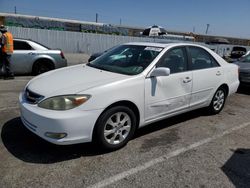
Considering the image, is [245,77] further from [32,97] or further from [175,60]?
[32,97]

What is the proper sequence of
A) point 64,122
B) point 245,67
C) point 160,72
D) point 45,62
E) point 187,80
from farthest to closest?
point 45,62
point 245,67
point 187,80
point 160,72
point 64,122

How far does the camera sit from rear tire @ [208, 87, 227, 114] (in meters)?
5.31

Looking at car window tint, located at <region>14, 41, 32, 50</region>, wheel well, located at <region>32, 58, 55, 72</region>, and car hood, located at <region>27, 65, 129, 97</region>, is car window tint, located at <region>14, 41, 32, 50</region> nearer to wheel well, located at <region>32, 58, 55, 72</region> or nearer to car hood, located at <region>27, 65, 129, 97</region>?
wheel well, located at <region>32, 58, 55, 72</region>

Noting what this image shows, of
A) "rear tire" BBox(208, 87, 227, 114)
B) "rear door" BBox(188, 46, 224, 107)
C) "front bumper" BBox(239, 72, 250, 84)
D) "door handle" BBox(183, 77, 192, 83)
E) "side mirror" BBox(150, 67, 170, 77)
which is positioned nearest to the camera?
"side mirror" BBox(150, 67, 170, 77)

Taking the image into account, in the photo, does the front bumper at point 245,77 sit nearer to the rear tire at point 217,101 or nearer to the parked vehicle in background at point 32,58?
the rear tire at point 217,101

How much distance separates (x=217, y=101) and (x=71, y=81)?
3292 millimetres

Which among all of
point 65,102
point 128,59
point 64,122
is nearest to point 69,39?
point 128,59

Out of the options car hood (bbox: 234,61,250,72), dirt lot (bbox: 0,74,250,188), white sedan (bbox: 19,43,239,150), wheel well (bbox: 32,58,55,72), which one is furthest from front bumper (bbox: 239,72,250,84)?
wheel well (bbox: 32,58,55,72)

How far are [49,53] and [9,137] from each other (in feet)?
18.9

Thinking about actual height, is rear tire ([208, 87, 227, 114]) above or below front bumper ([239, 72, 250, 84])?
below

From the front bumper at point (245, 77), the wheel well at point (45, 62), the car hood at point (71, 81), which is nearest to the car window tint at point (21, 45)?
the wheel well at point (45, 62)

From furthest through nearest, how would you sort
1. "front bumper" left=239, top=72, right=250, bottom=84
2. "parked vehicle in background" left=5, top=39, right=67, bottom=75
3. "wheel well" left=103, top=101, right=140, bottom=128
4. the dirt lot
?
"parked vehicle in background" left=5, top=39, right=67, bottom=75
"front bumper" left=239, top=72, right=250, bottom=84
"wheel well" left=103, top=101, right=140, bottom=128
the dirt lot

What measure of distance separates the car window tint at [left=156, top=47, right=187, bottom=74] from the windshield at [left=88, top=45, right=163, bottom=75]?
0.15m

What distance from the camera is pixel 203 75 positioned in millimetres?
4773
